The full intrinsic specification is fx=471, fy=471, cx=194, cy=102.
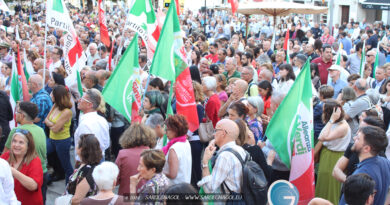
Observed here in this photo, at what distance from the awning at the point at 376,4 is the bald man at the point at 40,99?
87.4 feet

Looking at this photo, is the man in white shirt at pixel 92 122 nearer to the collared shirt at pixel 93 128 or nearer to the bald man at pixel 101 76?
the collared shirt at pixel 93 128

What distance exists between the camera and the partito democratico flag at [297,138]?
459 cm

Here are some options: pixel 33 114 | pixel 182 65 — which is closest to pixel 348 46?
pixel 182 65

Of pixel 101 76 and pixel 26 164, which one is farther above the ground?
pixel 101 76

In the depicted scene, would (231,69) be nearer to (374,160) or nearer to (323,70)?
(323,70)

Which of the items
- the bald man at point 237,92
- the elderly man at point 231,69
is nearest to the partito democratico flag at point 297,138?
the bald man at point 237,92

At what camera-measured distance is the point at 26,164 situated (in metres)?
4.49

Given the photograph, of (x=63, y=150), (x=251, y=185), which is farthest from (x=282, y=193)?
(x=63, y=150)

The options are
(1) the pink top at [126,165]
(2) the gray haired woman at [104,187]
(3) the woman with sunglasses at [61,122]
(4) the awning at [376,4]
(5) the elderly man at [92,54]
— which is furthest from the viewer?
(4) the awning at [376,4]

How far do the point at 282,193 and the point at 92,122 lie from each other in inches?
99.5

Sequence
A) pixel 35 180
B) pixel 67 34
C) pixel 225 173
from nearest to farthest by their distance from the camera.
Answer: pixel 225 173 < pixel 35 180 < pixel 67 34

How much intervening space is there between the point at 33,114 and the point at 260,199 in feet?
8.96

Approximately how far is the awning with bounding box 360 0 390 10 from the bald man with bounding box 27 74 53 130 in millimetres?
26632

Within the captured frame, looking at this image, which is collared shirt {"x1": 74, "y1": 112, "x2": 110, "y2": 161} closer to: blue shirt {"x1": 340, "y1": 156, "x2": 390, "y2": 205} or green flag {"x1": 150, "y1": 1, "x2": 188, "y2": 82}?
green flag {"x1": 150, "y1": 1, "x2": 188, "y2": 82}
